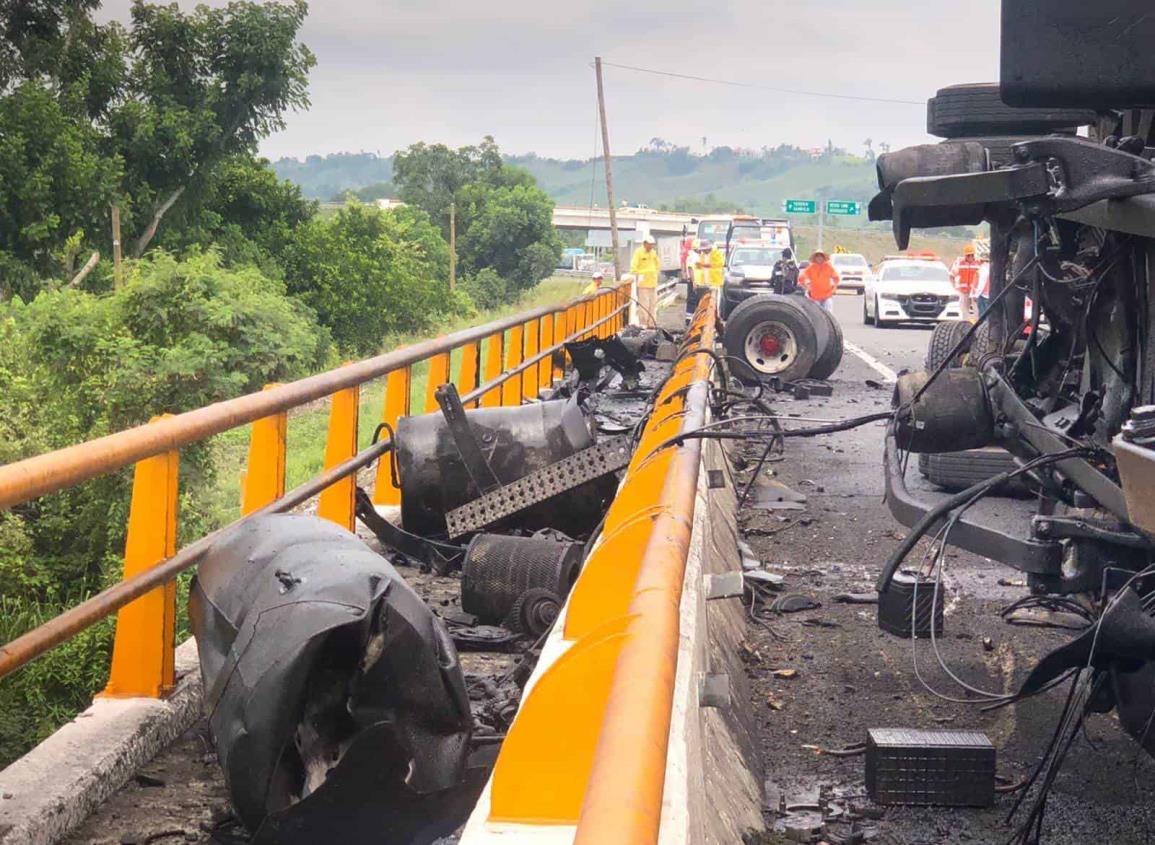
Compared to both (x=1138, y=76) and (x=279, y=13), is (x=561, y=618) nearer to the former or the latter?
(x=1138, y=76)

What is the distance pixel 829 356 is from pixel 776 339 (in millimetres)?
809

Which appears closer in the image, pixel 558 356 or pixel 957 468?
pixel 957 468

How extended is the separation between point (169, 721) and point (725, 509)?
4.22 m

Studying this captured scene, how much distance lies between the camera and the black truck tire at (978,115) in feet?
23.5

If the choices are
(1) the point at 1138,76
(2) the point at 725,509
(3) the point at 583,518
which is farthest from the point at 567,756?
(2) the point at 725,509

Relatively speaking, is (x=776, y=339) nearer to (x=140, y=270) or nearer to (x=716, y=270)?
(x=716, y=270)

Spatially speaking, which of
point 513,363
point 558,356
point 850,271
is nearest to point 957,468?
point 513,363

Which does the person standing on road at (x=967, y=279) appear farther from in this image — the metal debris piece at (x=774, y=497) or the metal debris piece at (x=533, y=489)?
the metal debris piece at (x=533, y=489)

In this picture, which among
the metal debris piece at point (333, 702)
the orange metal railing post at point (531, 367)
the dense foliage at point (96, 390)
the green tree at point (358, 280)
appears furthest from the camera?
the green tree at point (358, 280)

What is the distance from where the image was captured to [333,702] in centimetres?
379

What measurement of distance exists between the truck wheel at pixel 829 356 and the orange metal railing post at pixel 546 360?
4.06 metres

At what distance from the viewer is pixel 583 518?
7.44m

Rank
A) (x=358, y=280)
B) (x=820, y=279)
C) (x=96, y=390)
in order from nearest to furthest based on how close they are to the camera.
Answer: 1. (x=96, y=390)
2. (x=820, y=279)
3. (x=358, y=280)

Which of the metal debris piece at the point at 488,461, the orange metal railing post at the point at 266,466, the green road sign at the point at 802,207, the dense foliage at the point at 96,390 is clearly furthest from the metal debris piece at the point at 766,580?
the green road sign at the point at 802,207
